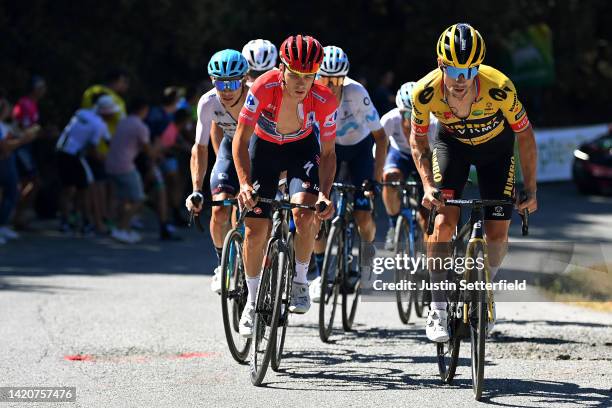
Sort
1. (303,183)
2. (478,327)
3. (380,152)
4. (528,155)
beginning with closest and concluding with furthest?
(478,327)
(528,155)
(303,183)
(380,152)

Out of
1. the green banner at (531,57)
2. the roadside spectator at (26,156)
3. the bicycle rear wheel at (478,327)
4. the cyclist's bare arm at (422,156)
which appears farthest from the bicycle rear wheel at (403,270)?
the green banner at (531,57)

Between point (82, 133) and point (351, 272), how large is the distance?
715 centimetres

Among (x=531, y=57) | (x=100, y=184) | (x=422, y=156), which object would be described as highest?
(x=531, y=57)

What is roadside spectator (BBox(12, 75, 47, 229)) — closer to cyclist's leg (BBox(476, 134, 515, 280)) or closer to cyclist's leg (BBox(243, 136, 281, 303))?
cyclist's leg (BBox(243, 136, 281, 303))

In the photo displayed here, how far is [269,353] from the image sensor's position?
311 inches

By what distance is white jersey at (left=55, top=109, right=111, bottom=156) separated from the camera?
16625 millimetres

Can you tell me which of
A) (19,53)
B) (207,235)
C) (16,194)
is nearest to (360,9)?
A: (19,53)

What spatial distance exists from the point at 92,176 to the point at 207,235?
1808mm

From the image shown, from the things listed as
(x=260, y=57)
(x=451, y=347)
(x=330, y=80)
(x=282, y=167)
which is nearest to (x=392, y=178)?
(x=330, y=80)

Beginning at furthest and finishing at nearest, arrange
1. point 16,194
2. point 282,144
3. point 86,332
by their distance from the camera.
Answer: point 16,194 → point 86,332 → point 282,144

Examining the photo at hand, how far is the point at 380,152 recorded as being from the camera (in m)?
10.4

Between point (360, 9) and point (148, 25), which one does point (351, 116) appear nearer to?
point (148, 25)

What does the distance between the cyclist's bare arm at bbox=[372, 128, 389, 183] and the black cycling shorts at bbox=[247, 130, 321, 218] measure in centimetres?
167

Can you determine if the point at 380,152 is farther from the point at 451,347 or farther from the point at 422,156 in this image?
the point at 451,347
